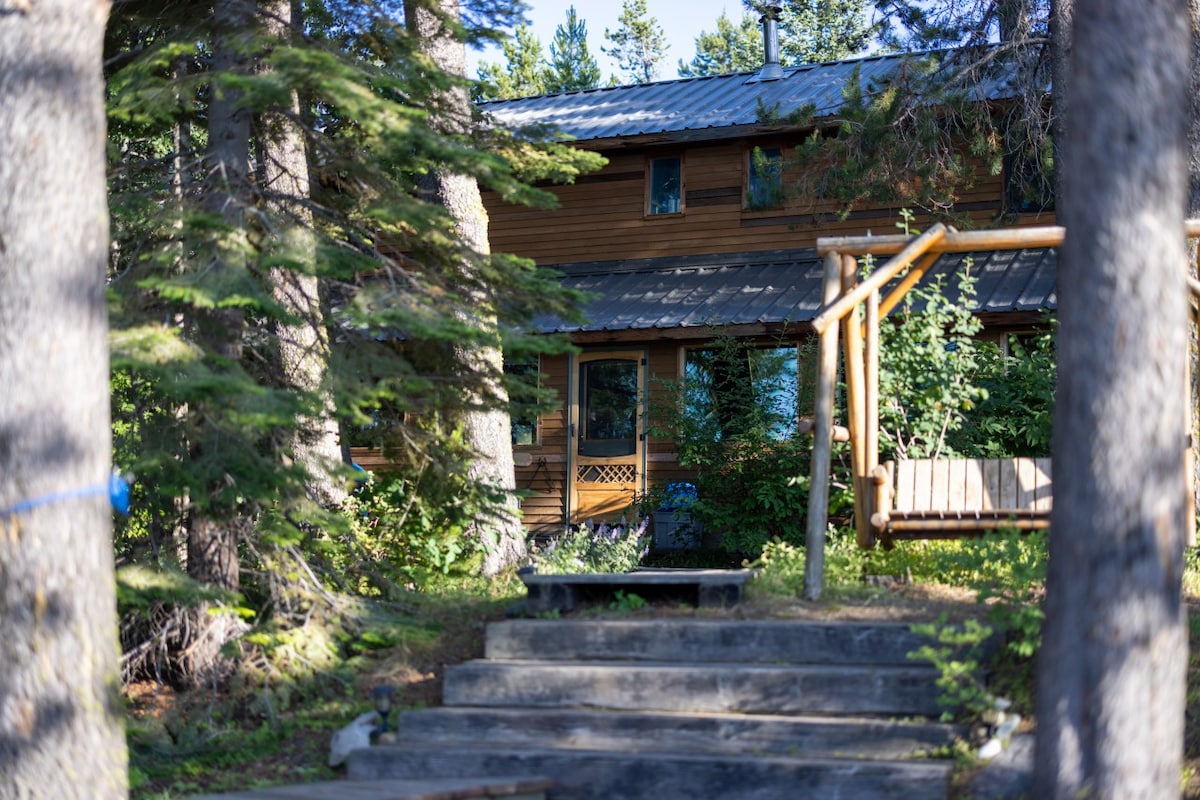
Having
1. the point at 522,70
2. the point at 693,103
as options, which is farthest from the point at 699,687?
the point at 522,70

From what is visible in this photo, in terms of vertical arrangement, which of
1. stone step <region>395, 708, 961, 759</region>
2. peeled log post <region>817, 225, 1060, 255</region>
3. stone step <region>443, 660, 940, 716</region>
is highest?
peeled log post <region>817, 225, 1060, 255</region>

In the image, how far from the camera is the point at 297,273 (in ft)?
27.8

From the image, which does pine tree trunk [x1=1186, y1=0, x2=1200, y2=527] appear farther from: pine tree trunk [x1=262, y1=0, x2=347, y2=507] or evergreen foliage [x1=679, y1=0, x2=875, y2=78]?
evergreen foliage [x1=679, y1=0, x2=875, y2=78]

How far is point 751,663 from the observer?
6.32 m

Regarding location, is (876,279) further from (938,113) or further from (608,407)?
(608,407)

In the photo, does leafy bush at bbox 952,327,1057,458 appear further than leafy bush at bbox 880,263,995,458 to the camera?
Yes

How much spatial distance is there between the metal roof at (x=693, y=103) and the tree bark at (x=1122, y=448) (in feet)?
41.0

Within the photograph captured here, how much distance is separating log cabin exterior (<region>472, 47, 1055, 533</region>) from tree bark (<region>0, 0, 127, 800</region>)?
417 inches

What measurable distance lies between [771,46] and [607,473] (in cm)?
A: 785

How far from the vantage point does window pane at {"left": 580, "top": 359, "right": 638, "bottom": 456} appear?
56.8 ft

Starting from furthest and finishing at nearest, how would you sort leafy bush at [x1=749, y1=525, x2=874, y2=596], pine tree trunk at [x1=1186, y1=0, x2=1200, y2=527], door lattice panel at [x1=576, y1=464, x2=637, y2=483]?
1. door lattice panel at [x1=576, y1=464, x2=637, y2=483]
2. pine tree trunk at [x1=1186, y1=0, x2=1200, y2=527]
3. leafy bush at [x1=749, y1=525, x2=874, y2=596]

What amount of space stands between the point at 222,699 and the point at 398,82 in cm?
373

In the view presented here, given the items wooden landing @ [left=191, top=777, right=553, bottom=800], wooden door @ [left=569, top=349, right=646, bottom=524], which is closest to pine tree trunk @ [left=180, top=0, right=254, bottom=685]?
wooden landing @ [left=191, top=777, right=553, bottom=800]

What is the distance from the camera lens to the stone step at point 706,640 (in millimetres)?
6207
